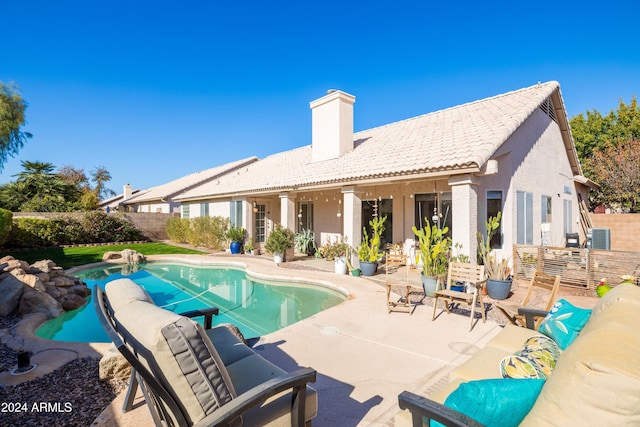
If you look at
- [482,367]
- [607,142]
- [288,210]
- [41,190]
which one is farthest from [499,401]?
Answer: [41,190]

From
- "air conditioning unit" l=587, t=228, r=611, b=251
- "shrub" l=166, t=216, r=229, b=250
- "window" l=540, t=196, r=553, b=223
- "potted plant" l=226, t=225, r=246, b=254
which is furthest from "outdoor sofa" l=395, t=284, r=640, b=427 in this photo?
"shrub" l=166, t=216, r=229, b=250

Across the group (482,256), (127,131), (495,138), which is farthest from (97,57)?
(482,256)

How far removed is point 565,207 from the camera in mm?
14805

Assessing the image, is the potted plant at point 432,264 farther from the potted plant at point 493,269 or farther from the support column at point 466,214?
the potted plant at point 493,269

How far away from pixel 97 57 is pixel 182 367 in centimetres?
1782

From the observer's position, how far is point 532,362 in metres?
2.54

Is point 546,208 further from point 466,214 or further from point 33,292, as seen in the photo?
point 33,292

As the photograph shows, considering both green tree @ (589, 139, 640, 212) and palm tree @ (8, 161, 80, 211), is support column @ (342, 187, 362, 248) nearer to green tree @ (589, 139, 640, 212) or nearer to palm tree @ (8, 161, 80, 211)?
green tree @ (589, 139, 640, 212)

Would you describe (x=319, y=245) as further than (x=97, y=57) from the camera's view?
Yes

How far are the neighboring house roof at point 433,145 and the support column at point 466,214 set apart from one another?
1.34ft

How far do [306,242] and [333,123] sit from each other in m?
6.26

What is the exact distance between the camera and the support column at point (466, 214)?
27.2ft

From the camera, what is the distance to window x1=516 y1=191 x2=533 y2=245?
1034 centimetres

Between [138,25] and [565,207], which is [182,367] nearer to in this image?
[138,25]
